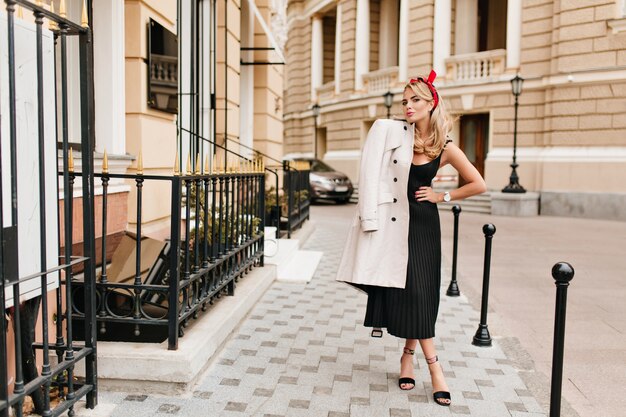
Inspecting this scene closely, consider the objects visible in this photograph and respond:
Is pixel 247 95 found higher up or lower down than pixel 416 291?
higher up

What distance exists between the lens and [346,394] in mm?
3773

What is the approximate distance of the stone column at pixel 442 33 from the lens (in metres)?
22.1

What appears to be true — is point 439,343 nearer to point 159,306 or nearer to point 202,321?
point 202,321

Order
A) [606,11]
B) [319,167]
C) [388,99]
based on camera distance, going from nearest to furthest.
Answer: [606,11], [319,167], [388,99]

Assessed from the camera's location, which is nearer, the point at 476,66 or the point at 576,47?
the point at 576,47

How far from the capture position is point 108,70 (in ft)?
17.1

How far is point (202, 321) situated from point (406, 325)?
1607 mm

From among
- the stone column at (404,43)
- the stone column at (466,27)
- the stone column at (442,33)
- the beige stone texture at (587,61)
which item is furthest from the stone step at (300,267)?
the stone column at (466,27)

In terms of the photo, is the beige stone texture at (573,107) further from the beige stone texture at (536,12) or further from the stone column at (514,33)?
the beige stone texture at (536,12)

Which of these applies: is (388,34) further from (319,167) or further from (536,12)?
(536,12)

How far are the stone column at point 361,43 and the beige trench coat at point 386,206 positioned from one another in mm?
23378

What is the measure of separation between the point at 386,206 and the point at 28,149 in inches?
79.9

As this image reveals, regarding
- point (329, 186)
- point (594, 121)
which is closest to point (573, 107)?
point (594, 121)

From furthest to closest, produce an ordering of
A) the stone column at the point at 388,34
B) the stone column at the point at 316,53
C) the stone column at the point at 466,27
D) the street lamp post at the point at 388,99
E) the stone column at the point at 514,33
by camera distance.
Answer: the stone column at the point at 316,53
the stone column at the point at 388,34
the stone column at the point at 466,27
the street lamp post at the point at 388,99
the stone column at the point at 514,33
